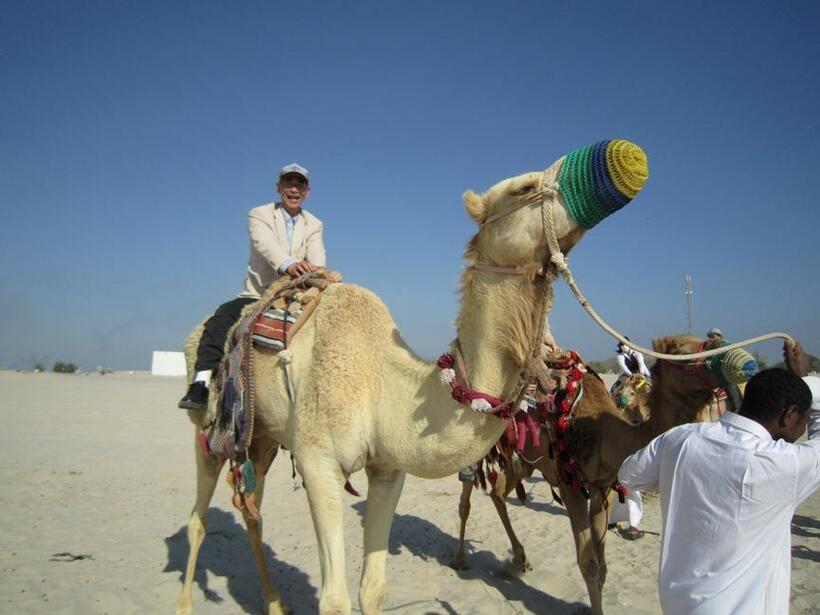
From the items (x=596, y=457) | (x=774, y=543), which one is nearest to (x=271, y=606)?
(x=596, y=457)

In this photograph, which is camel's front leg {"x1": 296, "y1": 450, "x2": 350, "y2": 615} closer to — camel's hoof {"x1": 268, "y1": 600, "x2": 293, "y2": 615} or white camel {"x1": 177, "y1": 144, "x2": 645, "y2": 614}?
white camel {"x1": 177, "y1": 144, "x2": 645, "y2": 614}

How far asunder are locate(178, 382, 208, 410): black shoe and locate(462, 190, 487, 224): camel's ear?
253 cm

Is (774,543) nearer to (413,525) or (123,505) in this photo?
(413,525)

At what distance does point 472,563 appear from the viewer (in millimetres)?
6328

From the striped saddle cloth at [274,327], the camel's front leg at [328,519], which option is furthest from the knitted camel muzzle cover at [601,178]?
the striped saddle cloth at [274,327]

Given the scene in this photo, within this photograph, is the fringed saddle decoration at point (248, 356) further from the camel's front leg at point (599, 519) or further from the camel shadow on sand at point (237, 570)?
the camel's front leg at point (599, 519)

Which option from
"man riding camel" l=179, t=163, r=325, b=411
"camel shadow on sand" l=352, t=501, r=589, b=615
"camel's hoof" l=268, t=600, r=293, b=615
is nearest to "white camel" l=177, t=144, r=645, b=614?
"man riding camel" l=179, t=163, r=325, b=411

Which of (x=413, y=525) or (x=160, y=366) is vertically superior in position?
(x=413, y=525)

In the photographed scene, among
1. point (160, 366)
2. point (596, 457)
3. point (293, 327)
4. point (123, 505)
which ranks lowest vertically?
point (160, 366)

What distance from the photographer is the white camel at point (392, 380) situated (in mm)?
2559

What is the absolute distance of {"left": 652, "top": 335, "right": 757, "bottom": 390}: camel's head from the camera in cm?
385

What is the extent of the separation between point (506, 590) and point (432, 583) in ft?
2.38

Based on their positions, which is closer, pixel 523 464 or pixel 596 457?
pixel 596 457

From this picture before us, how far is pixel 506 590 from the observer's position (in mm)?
5500
